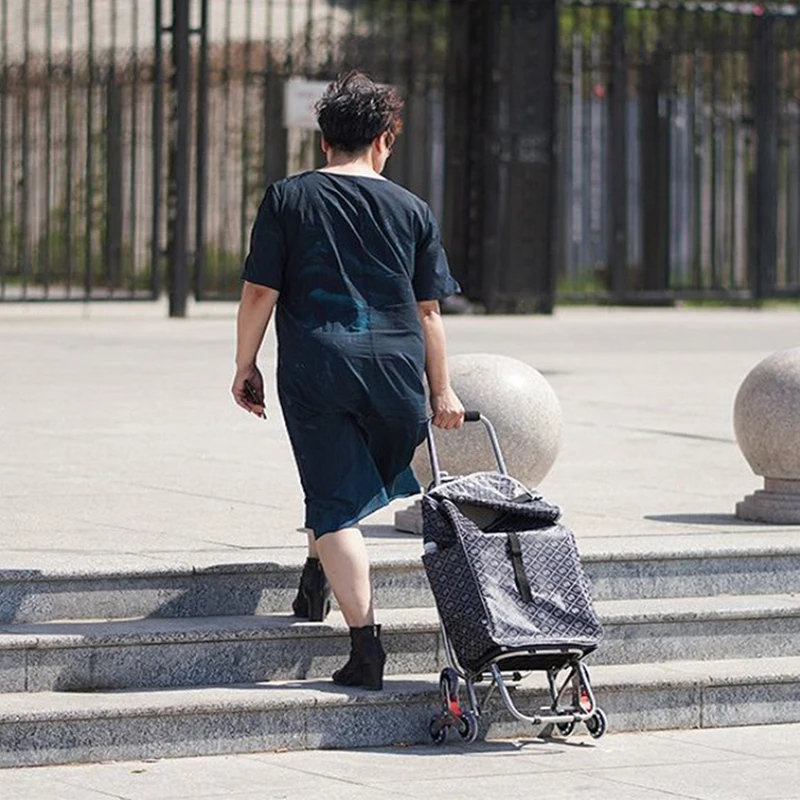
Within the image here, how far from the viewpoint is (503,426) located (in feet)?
27.5

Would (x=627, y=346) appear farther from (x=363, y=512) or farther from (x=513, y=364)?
(x=363, y=512)

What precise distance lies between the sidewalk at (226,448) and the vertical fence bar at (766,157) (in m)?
4.26

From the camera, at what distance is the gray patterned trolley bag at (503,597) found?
6.62 metres

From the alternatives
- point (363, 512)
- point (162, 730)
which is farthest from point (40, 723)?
point (363, 512)

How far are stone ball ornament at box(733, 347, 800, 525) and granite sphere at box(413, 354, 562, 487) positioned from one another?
0.87 metres

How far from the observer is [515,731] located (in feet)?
23.0

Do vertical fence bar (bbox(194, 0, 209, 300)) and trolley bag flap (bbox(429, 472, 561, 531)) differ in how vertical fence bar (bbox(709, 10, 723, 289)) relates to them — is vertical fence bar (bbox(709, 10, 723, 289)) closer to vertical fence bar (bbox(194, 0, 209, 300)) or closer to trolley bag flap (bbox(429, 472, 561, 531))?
vertical fence bar (bbox(194, 0, 209, 300))

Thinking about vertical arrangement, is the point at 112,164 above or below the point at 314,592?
above

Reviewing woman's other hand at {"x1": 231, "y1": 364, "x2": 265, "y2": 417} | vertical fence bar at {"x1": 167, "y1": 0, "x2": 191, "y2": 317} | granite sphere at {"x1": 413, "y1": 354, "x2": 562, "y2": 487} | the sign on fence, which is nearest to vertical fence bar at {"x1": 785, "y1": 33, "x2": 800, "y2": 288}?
the sign on fence

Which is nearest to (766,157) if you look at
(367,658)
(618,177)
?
(618,177)

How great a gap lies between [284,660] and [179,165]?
13.3 m

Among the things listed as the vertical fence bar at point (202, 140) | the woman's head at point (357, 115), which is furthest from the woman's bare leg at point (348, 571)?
the vertical fence bar at point (202, 140)

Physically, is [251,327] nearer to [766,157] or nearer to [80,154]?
[766,157]

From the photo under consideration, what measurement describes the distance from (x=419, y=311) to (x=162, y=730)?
1484mm
